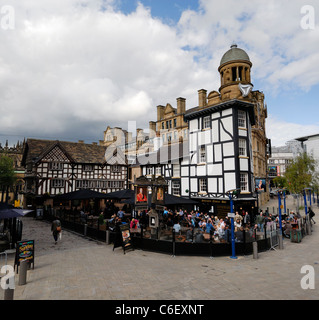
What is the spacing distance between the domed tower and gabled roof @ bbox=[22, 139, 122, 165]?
22500 mm

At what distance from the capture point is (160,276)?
27.1ft

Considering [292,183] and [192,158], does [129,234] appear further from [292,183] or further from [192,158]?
[292,183]

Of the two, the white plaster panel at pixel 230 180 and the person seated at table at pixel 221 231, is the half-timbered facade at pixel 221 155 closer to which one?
the white plaster panel at pixel 230 180

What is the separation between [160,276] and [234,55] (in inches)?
1243

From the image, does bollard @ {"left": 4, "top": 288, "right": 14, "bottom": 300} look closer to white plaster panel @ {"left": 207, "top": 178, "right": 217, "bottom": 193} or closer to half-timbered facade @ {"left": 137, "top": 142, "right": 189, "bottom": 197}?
white plaster panel @ {"left": 207, "top": 178, "right": 217, "bottom": 193}

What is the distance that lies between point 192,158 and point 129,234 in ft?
50.2

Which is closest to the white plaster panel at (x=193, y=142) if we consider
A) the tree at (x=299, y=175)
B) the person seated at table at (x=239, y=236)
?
the person seated at table at (x=239, y=236)

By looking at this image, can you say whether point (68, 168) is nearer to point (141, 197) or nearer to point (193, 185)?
point (193, 185)

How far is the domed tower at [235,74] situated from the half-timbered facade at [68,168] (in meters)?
21.0

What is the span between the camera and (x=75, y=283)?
751cm

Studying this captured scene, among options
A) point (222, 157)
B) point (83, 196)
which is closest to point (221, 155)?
point (222, 157)

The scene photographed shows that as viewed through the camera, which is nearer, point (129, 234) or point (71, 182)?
point (129, 234)

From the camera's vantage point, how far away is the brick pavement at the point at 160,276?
22.0 feet
